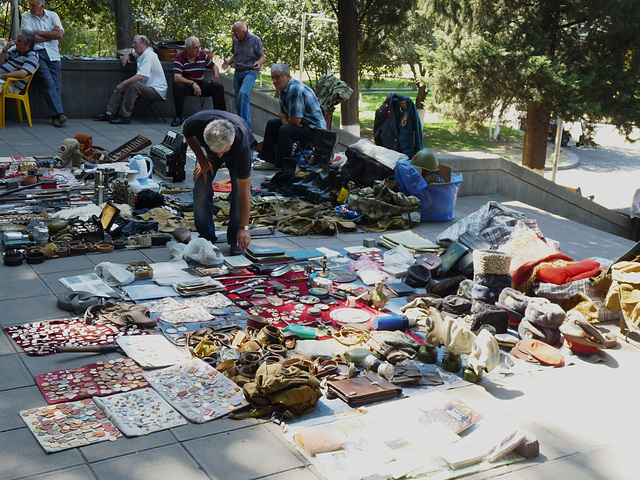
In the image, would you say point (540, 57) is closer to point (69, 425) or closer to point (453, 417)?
point (453, 417)

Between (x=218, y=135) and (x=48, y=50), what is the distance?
24.4ft

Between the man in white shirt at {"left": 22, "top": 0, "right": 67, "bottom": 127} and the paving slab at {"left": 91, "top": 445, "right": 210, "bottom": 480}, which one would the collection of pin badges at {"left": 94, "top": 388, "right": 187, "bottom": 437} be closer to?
the paving slab at {"left": 91, "top": 445, "right": 210, "bottom": 480}

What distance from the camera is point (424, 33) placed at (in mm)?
22578

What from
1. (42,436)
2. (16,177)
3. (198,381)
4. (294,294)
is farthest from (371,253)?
(16,177)

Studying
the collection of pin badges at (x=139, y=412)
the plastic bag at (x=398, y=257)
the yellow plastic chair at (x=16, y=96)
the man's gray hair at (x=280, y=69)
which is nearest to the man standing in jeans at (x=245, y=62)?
the man's gray hair at (x=280, y=69)

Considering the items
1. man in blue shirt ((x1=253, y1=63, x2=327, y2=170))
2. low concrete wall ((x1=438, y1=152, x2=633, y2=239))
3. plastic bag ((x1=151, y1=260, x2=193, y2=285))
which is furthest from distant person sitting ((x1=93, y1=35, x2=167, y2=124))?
plastic bag ((x1=151, y1=260, x2=193, y2=285))

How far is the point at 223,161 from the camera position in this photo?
645cm

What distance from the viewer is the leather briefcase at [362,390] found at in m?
4.12

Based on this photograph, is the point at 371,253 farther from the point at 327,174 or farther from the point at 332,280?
the point at 327,174

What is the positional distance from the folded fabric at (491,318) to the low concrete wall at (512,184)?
15.8 feet

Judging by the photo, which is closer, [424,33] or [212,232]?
[212,232]

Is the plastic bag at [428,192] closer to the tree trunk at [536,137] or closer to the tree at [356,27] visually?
the tree at [356,27]

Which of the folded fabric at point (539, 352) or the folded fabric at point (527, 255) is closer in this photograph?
the folded fabric at point (539, 352)

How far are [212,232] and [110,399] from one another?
302 centimetres
